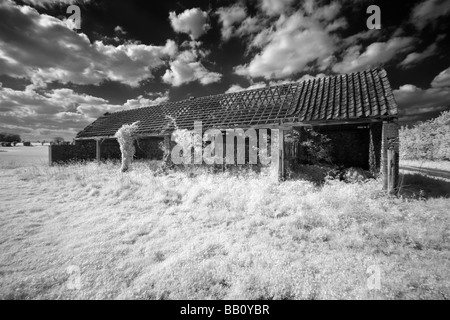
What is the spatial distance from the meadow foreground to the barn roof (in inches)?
133

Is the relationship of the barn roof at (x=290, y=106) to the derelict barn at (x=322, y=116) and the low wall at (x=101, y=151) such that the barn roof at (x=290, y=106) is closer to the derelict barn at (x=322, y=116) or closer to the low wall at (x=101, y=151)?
the derelict barn at (x=322, y=116)

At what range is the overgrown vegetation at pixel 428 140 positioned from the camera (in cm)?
2020

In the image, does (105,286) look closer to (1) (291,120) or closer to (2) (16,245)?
(2) (16,245)

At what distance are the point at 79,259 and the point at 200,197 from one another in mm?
4405

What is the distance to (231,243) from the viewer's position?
4742 mm

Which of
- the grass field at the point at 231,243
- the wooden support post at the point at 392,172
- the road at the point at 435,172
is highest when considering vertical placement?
the wooden support post at the point at 392,172

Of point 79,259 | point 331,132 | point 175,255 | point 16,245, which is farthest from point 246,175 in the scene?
point 16,245

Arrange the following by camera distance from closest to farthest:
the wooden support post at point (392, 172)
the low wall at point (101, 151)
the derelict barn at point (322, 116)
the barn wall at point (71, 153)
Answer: the wooden support post at point (392, 172), the derelict barn at point (322, 116), the low wall at point (101, 151), the barn wall at point (71, 153)

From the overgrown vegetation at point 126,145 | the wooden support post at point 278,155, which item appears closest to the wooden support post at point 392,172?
the wooden support post at point 278,155

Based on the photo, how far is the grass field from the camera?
10.6 ft

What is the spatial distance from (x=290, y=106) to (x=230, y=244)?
29.5ft

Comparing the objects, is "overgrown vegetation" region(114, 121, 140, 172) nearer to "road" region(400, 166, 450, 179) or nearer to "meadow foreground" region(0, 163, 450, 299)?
"meadow foreground" region(0, 163, 450, 299)

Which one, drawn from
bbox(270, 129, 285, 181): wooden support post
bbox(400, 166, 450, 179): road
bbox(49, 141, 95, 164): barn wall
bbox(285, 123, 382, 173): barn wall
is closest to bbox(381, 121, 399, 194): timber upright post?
bbox(285, 123, 382, 173): barn wall

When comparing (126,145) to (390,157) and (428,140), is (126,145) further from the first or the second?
(428,140)
